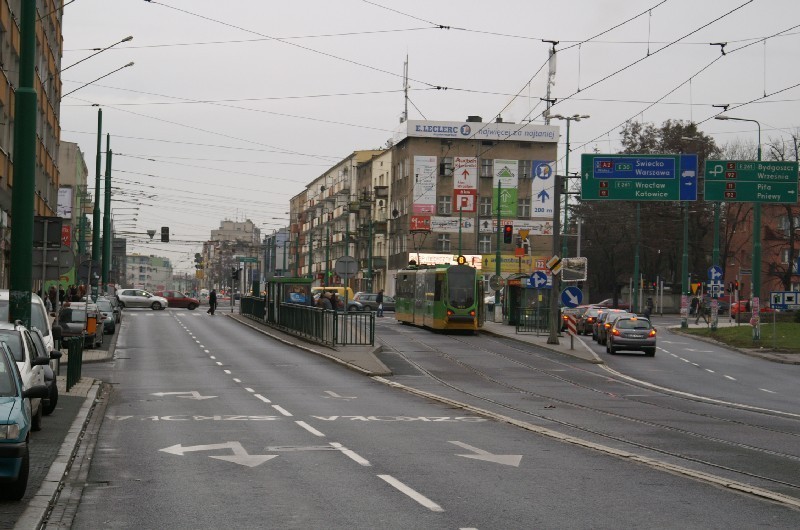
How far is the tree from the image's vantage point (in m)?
92.9

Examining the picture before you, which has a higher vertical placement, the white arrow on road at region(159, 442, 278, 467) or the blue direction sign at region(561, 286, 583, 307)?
the blue direction sign at region(561, 286, 583, 307)

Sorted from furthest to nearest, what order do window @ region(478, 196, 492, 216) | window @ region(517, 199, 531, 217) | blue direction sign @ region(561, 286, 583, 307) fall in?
1. window @ region(478, 196, 492, 216)
2. window @ region(517, 199, 531, 217)
3. blue direction sign @ region(561, 286, 583, 307)

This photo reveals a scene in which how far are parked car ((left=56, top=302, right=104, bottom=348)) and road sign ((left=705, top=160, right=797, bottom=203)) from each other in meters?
21.8

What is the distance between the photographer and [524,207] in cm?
10700

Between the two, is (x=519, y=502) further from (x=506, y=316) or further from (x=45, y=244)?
(x=506, y=316)

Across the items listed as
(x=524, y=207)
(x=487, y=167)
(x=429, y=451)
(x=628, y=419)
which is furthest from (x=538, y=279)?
(x=487, y=167)

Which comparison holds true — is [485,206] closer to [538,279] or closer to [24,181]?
[538,279]

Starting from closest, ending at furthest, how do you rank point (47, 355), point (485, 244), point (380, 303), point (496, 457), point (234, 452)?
point (496, 457), point (234, 452), point (47, 355), point (380, 303), point (485, 244)

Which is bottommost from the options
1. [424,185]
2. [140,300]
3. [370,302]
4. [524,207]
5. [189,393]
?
[189,393]

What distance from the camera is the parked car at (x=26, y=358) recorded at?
1569cm

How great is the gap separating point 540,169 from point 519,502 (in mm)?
96235

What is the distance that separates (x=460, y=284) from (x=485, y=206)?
54.5 meters

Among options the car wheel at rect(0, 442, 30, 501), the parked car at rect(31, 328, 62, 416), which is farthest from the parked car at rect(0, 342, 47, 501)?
the parked car at rect(31, 328, 62, 416)

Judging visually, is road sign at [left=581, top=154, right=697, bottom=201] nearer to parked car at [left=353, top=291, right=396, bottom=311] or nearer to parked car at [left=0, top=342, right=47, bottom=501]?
parked car at [left=0, top=342, right=47, bottom=501]
